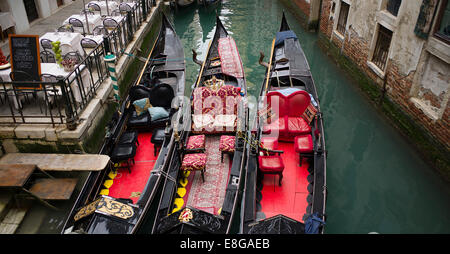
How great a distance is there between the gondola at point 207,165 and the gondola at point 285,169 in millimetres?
248

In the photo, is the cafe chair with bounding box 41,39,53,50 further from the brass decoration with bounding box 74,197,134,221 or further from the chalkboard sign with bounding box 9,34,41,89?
the brass decoration with bounding box 74,197,134,221

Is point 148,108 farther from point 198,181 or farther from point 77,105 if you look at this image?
point 198,181

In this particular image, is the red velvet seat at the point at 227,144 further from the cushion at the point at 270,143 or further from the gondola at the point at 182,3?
the gondola at the point at 182,3

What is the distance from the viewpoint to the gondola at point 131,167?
153 inches

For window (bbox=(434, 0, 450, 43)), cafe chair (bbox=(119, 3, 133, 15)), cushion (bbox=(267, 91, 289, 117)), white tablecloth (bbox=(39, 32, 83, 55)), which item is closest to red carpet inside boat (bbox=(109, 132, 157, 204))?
cushion (bbox=(267, 91, 289, 117))

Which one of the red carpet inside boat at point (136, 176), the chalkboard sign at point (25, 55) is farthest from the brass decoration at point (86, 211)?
the chalkboard sign at point (25, 55)

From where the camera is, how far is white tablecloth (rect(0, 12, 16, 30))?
8.36 m

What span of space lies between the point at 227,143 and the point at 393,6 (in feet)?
16.1

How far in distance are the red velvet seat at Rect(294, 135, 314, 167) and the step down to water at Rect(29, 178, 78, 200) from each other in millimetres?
3375

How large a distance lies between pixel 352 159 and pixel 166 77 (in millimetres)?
4299

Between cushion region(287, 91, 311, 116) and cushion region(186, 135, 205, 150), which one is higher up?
cushion region(287, 91, 311, 116)

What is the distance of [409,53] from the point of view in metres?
6.28

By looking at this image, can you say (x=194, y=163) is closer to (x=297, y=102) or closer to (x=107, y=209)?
(x=107, y=209)
